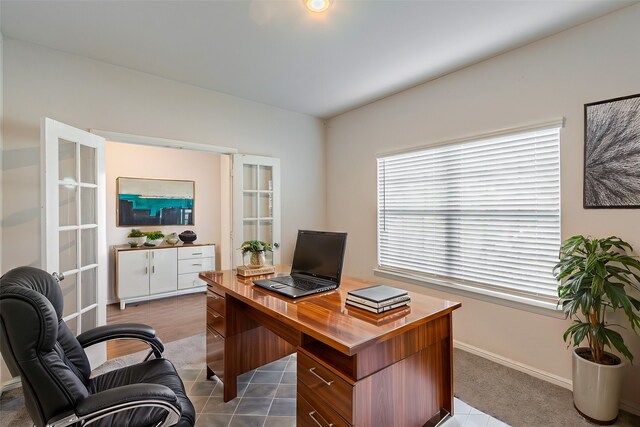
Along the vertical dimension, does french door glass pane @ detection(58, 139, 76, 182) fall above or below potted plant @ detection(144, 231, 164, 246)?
above

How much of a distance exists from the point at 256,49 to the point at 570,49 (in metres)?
2.46

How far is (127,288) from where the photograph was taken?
14.2 ft

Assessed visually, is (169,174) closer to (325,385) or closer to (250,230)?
(250,230)

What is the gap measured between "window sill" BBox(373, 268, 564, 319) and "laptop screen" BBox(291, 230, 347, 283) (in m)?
1.57

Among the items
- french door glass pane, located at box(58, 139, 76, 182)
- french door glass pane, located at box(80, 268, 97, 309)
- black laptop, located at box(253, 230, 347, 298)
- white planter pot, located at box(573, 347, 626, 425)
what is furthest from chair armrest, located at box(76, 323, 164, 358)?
white planter pot, located at box(573, 347, 626, 425)

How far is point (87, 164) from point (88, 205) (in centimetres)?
36

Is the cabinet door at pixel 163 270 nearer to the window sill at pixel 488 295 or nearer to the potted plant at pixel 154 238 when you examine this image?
the potted plant at pixel 154 238

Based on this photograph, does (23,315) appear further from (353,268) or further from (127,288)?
(127,288)

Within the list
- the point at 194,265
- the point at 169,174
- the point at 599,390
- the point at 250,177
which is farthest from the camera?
the point at 169,174

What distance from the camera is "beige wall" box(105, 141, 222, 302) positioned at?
4.62 m

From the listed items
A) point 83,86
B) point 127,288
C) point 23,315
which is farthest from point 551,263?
point 127,288

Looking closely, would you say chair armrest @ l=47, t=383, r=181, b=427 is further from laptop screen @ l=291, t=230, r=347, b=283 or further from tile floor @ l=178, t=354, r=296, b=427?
laptop screen @ l=291, t=230, r=347, b=283

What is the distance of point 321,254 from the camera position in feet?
7.07

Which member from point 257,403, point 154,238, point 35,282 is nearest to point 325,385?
point 257,403
